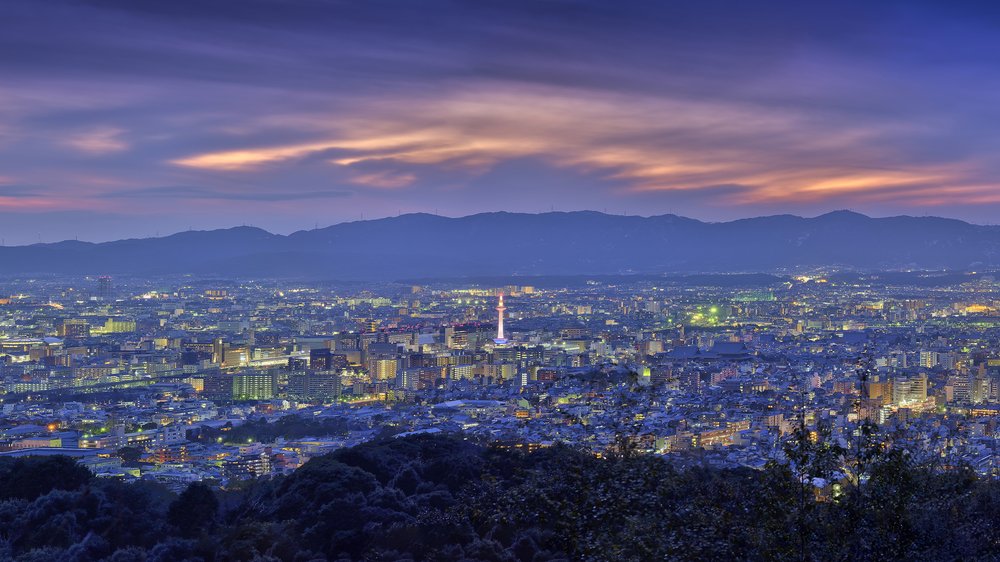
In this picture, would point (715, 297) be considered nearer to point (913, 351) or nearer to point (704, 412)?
point (913, 351)

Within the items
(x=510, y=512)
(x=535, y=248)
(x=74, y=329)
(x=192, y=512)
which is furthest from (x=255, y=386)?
(x=535, y=248)

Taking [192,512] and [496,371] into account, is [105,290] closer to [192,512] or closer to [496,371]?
[496,371]

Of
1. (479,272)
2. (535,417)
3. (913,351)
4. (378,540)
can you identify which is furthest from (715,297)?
(378,540)

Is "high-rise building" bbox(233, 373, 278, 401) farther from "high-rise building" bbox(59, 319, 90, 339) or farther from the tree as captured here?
the tree

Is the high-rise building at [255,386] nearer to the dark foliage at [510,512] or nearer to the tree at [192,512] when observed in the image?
the dark foliage at [510,512]

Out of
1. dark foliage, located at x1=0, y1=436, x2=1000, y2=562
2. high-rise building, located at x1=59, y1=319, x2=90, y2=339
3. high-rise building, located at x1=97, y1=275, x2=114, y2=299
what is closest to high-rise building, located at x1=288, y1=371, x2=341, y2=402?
dark foliage, located at x1=0, y1=436, x2=1000, y2=562

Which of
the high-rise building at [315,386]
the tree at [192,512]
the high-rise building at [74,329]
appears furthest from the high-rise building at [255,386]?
the tree at [192,512]
